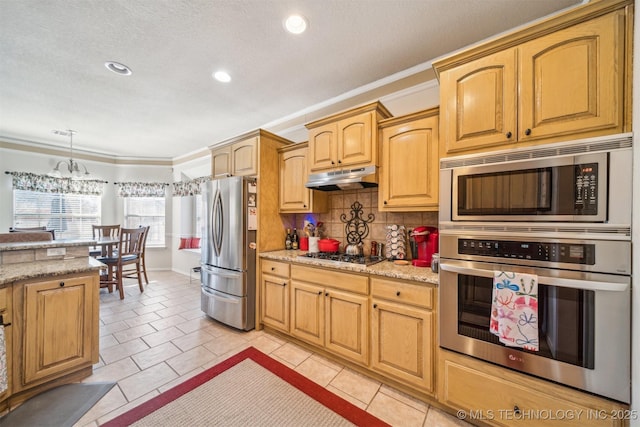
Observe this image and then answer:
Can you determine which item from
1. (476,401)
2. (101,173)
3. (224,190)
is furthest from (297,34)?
(101,173)

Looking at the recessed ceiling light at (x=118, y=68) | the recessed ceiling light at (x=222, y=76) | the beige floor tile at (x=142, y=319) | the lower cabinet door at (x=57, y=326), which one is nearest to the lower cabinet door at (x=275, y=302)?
the lower cabinet door at (x=57, y=326)

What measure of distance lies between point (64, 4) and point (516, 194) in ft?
10.3

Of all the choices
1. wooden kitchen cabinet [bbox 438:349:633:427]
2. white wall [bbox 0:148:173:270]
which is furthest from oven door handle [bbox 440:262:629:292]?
white wall [bbox 0:148:173:270]

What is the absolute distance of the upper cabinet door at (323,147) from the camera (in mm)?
2379

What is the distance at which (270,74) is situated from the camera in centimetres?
241

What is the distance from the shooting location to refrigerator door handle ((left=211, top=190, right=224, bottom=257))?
2.83 metres

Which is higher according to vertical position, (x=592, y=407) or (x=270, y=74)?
(x=270, y=74)

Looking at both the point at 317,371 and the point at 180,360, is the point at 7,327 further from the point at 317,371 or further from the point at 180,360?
the point at 317,371

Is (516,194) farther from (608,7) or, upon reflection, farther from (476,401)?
(476,401)

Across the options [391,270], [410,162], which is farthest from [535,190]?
[391,270]

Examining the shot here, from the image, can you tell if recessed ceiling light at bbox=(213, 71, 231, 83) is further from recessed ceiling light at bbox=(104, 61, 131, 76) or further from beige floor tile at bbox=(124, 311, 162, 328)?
beige floor tile at bbox=(124, 311, 162, 328)

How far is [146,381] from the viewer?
191 centimetres

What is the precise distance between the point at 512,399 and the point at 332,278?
1337mm

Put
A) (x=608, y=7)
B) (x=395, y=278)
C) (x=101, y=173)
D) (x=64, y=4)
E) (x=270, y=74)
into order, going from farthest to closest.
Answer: (x=101, y=173)
(x=270, y=74)
(x=395, y=278)
(x=64, y=4)
(x=608, y=7)
